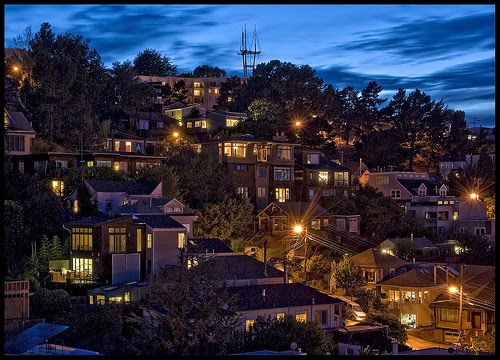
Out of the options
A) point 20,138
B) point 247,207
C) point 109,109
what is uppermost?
point 109,109

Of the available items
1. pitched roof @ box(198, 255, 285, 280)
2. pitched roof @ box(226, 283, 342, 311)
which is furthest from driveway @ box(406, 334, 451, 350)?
pitched roof @ box(198, 255, 285, 280)

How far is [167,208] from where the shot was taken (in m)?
19.8

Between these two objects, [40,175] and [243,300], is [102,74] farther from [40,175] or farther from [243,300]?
[243,300]

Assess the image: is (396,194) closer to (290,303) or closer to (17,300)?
(290,303)

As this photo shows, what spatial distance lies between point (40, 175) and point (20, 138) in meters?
1.59

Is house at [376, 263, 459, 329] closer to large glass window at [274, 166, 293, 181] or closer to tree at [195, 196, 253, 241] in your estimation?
tree at [195, 196, 253, 241]

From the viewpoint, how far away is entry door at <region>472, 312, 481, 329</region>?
58.1ft

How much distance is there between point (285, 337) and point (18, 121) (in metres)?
14.5

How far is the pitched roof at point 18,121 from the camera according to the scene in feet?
71.5

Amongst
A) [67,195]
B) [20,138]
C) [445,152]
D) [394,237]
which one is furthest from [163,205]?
[445,152]

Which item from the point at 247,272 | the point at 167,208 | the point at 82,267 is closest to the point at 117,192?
the point at 167,208

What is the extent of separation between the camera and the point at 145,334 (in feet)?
29.3

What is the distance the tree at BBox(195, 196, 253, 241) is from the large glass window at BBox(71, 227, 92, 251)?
3698 millimetres

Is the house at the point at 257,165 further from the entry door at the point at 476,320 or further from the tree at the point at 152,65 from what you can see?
the tree at the point at 152,65
